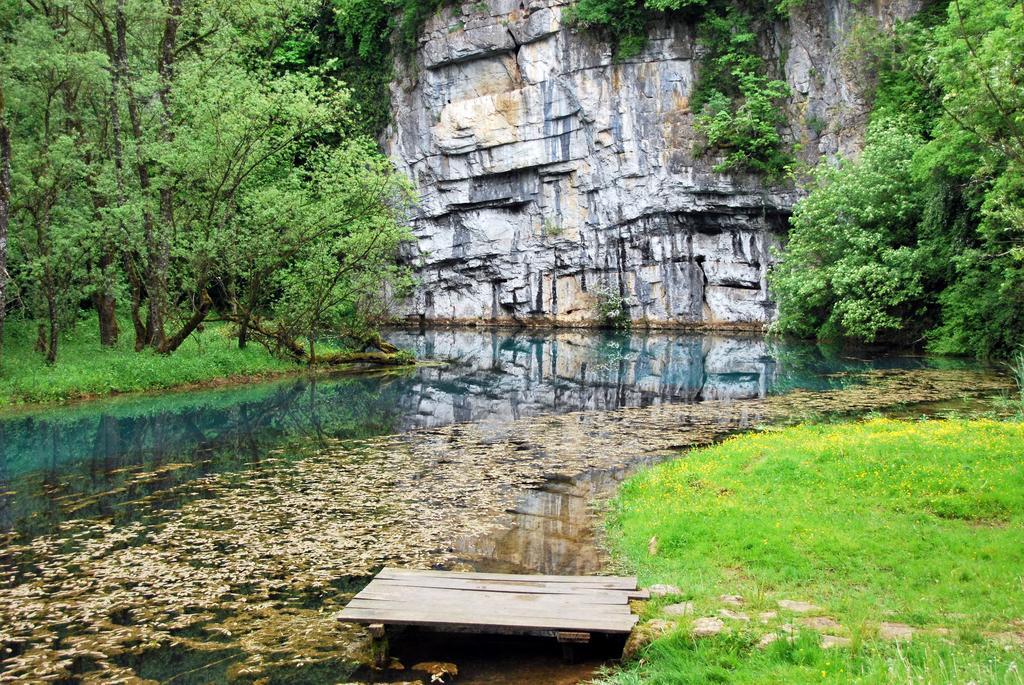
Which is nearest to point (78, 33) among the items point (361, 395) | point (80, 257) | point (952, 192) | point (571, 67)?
point (80, 257)

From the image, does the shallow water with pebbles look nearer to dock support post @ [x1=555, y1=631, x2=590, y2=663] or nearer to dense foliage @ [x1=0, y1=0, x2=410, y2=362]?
dock support post @ [x1=555, y1=631, x2=590, y2=663]

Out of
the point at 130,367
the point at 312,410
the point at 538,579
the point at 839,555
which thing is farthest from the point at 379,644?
the point at 130,367

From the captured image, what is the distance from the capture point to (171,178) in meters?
25.9

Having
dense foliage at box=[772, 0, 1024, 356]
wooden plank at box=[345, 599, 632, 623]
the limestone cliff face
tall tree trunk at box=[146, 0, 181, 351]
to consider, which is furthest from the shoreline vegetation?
the limestone cliff face

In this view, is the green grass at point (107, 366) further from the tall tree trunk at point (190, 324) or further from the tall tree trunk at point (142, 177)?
the tall tree trunk at point (142, 177)

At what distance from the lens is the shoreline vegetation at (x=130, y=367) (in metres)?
22.2

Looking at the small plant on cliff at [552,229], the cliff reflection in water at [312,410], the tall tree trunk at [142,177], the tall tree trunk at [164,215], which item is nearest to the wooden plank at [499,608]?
the cliff reflection in water at [312,410]

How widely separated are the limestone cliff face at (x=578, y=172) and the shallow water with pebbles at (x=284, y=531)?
3251cm

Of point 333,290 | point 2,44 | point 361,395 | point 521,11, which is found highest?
point 521,11

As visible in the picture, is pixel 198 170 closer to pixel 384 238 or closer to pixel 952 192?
pixel 384 238

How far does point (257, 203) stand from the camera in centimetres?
2736

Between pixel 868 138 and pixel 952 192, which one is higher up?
pixel 868 138

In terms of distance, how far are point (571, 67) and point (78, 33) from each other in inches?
1401

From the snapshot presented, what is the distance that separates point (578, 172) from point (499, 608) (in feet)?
171
